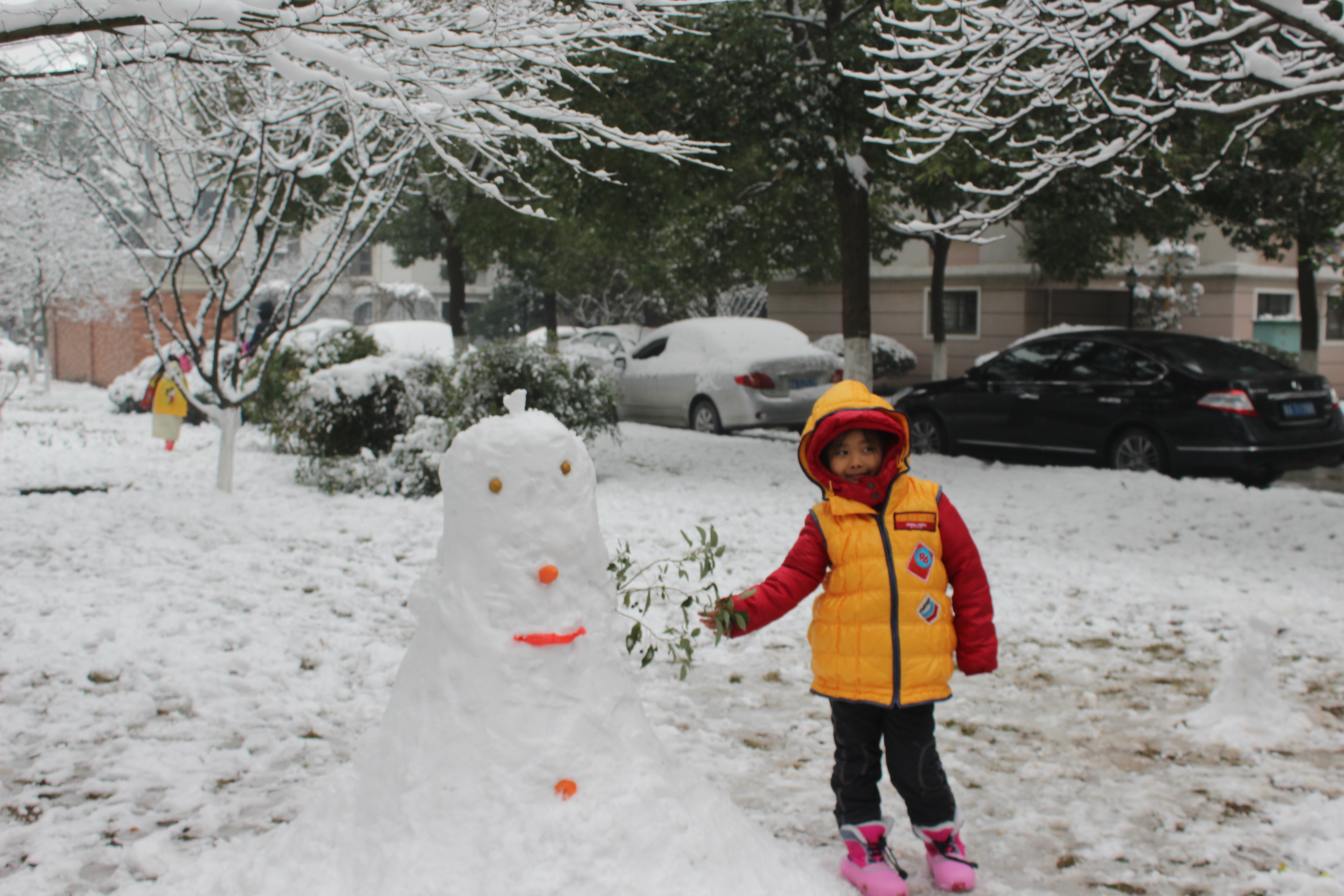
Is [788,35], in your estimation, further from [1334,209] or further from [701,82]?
[1334,209]

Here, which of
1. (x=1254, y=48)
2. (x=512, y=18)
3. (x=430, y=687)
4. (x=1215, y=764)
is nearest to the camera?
(x=430, y=687)

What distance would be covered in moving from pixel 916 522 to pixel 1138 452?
7.55 meters

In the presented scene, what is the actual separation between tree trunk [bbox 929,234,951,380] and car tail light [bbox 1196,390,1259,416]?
35.6 ft

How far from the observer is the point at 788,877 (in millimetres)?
2727

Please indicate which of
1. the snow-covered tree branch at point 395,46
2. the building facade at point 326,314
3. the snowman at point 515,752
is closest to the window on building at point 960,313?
the building facade at point 326,314

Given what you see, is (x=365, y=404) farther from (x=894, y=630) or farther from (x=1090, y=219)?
(x=1090, y=219)

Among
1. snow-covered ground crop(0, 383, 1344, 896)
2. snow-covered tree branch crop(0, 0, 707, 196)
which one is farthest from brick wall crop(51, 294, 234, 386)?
snow-covered tree branch crop(0, 0, 707, 196)

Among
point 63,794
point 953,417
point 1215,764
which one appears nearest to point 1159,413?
point 953,417

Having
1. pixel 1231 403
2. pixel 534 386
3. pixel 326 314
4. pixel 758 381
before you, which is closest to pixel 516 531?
pixel 534 386

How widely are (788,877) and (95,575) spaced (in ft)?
15.8

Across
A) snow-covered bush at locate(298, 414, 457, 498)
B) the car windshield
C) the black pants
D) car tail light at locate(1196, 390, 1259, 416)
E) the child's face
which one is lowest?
the black pants

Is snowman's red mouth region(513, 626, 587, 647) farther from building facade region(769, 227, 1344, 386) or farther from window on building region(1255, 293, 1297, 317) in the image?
window on building region(1255, 293, 1297, 317)

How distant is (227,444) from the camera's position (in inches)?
338

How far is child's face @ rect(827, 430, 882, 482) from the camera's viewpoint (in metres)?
2.97
